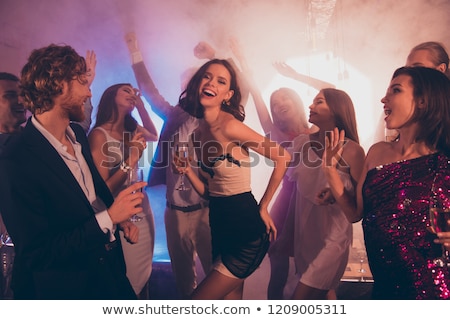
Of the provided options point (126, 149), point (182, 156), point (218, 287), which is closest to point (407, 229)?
point (218, 287)

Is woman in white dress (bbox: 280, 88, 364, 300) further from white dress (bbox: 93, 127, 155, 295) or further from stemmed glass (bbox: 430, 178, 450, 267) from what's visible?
white dress (bbox: 93, 127, 155, 295)

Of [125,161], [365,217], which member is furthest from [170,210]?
[365,217]

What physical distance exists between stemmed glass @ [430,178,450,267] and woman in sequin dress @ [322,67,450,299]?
0.03 metres

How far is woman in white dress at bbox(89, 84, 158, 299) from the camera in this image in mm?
2367

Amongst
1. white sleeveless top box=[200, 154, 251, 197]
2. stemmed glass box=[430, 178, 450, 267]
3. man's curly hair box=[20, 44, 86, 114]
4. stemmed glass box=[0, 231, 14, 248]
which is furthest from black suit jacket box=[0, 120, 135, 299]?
stemmed glass box=[430, 178, 450, 267]

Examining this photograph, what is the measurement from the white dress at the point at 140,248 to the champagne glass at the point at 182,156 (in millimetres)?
244

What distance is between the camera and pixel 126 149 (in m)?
2.39

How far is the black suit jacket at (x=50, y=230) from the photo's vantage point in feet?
6.40

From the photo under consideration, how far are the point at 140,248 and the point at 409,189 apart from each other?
5.29 feet

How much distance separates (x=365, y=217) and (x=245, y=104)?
0.96 meters

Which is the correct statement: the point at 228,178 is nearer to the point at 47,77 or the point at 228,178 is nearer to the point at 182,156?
the point at 182,156

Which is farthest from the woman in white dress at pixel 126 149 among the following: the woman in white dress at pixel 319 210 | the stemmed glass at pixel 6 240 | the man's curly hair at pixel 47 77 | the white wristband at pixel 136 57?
the woman in white dress at pixel 319 210
